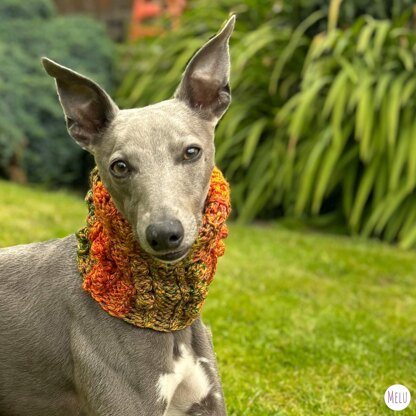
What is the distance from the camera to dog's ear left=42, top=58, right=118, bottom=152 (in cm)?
280

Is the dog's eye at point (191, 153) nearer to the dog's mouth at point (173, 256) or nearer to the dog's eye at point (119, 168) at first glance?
the dog's eye at point (119, 168)

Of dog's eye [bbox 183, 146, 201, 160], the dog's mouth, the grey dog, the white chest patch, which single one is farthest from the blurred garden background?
dog's eye [bbox 183, 146, 201, 160]

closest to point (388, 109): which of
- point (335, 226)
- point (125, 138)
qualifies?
point (335, 226)

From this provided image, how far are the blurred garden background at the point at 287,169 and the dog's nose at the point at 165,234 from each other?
138 cm

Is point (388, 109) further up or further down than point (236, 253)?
further up

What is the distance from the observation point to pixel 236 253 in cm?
642

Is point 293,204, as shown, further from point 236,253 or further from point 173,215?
point 173,215

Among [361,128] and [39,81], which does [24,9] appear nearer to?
[39,81]

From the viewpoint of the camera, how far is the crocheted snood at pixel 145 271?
268cm

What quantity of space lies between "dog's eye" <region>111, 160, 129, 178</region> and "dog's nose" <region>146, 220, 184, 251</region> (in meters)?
0.27

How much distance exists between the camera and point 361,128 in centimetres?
684

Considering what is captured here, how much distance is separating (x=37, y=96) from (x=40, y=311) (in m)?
6.19

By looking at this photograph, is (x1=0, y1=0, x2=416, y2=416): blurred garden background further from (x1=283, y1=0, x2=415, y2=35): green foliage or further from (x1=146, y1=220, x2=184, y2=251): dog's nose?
(x1=146, y1=220, x2=184, y2=251): dog's nose

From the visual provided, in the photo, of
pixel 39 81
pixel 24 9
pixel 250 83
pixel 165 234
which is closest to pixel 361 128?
pixel 250 83
